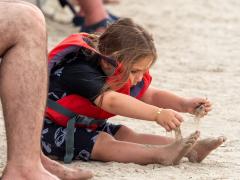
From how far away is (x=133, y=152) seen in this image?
12.4 feet

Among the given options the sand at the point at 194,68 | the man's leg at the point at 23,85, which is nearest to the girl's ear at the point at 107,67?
the sand at the point at 194,68

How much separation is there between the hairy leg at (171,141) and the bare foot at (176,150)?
4.8 inches

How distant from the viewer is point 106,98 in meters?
3.67

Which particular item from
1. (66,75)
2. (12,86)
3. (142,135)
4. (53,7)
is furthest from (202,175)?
(53,7)

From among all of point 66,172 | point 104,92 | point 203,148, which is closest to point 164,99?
point 203,148

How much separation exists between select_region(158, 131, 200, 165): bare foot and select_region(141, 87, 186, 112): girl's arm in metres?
0.31

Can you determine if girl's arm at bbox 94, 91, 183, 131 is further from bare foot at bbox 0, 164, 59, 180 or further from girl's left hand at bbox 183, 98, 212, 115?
bare foot at bbox 0, 164, 59, 180

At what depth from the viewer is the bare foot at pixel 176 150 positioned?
12.2 feet

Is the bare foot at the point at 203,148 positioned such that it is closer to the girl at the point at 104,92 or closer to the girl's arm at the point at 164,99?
the girl at the point at 104,92

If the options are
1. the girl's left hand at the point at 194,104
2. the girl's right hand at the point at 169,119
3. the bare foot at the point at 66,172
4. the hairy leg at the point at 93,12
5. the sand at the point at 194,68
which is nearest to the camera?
the bare foot at the point at 66,172

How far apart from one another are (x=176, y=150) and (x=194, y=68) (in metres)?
2.66

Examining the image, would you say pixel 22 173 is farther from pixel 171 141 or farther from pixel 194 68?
pixel 194 68

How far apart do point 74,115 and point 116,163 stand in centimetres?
29

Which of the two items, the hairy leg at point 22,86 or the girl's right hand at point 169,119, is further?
the girl's right hand at point 169,119
